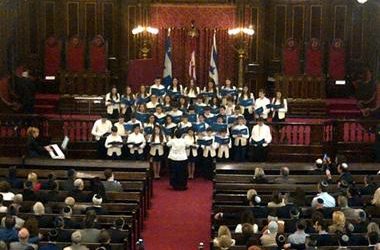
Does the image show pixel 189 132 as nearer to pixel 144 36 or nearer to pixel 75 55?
pixel 144 36

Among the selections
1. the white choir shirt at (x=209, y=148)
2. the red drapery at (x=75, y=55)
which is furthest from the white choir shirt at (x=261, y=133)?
the red drapery at (x=75, y=55)

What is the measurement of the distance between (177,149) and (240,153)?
191cm

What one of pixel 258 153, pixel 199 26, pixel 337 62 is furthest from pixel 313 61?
pixel 258 153

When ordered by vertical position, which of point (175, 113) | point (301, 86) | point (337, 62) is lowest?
point (175, 113)

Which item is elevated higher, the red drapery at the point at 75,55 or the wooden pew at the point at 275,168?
the red drapery at the point at 75,55

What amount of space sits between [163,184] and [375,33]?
9617 millimetres

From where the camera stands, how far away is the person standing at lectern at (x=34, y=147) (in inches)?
744

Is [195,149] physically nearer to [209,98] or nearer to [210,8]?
[209,98]

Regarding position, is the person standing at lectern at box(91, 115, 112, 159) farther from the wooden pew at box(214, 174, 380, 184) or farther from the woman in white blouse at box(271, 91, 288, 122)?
the woman in white blouse at box(271, 91, 288, 122)

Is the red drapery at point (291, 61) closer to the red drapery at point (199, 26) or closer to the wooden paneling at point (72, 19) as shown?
the red drapery at point (199, 26)

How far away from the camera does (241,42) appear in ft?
85.1

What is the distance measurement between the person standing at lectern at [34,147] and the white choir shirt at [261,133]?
4.77 metres

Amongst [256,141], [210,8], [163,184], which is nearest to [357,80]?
[210,8]

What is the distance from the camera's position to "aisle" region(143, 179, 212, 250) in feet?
51.3
